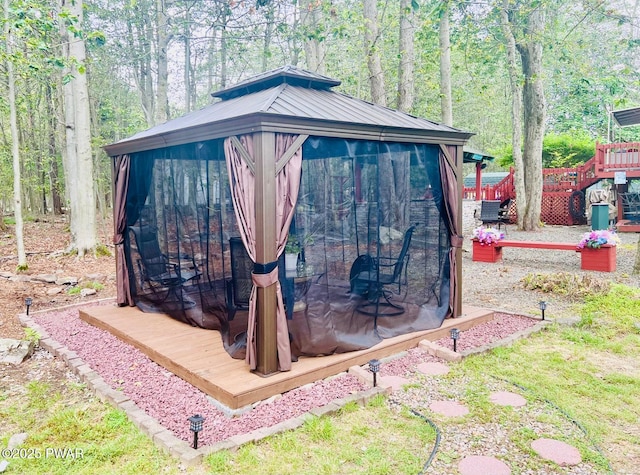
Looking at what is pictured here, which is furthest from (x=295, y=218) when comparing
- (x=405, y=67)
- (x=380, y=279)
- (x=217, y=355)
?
(x=405, y=67)

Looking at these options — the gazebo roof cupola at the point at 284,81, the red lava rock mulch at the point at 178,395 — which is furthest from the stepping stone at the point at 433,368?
the gazebo roof cupola at the point at 284,81

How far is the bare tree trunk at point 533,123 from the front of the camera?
12.1 meters

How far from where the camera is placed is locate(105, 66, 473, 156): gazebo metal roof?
11.0 ft

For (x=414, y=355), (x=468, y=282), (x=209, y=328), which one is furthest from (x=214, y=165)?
(x=468, y=282)

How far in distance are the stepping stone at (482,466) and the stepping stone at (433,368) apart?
117 cm

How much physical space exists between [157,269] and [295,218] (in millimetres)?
2010

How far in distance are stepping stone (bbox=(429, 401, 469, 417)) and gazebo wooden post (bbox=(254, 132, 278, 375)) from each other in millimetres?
1143

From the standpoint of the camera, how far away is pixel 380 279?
13.8ft

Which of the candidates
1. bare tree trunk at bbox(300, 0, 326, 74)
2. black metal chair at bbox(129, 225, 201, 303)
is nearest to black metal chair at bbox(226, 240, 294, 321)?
black metal chair at bbox(129, 225, 201, 303)

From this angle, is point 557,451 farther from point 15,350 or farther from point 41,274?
point 41,274

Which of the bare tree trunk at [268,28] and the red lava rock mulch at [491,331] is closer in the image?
the red lava rock mulch at [491,331]

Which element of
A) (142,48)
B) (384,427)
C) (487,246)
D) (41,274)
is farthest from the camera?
(142,48)

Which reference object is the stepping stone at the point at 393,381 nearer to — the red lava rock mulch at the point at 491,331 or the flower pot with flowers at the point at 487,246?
the red lava rock mulch at the point at 491,331

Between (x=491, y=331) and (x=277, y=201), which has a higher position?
(x=277, y=201)
